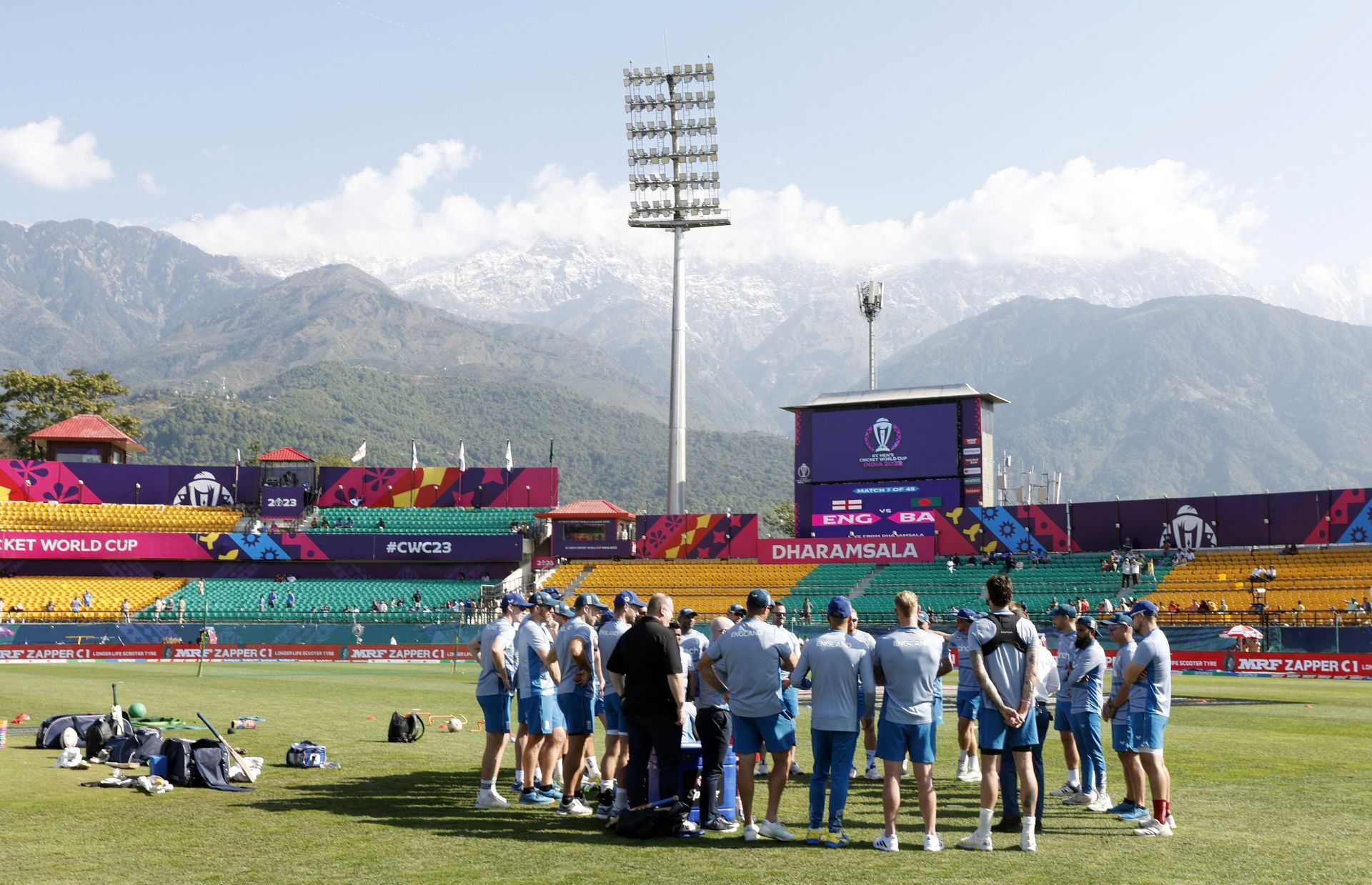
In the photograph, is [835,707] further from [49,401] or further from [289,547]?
[49,401]

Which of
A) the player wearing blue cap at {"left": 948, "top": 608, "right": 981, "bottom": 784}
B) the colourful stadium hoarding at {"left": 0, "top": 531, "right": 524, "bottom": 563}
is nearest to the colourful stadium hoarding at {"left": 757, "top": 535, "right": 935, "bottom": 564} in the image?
the colourful stadium hoarding at {"left": 0, "top": 531, "right": 524, "bottom": 563}

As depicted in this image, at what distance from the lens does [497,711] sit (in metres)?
13.4

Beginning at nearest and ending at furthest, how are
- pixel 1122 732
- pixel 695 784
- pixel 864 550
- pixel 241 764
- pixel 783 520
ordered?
pixel 695 784
pixel 1122 732
pixel 241 764
pixel 864 550
pixel 783 520

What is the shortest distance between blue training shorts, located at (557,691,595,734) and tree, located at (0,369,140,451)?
10592 cm

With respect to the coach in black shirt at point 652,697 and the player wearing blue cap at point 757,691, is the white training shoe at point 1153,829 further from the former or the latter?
the coach in black shirt at point 652,697

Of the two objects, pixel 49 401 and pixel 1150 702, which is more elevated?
pixel 49 401

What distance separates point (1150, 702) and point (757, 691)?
388 cm

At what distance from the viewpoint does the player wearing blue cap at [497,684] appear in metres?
13.1

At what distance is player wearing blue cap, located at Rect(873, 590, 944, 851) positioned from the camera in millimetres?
11062

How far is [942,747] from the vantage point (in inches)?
747

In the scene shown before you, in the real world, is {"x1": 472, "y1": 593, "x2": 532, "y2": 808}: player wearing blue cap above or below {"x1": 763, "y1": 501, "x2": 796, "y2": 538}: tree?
below

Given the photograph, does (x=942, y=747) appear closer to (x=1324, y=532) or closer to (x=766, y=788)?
(x=766, y=788)

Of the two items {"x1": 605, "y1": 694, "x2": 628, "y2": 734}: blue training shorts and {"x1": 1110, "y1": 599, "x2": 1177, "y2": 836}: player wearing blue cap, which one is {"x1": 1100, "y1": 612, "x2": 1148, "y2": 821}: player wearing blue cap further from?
{"x1": 605, "y1": 694, "x2": 628, "y2": 734}: blue training shorts

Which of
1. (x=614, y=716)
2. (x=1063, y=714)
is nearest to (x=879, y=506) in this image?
(x=1063, y=714)
